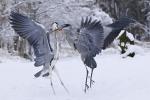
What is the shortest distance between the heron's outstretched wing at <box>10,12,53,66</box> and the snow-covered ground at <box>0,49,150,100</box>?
486 millimetres

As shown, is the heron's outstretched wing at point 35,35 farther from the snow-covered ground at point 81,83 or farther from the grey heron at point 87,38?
the snow-covered ground at point 81,83

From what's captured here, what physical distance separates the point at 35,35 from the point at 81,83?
1252 millimetres

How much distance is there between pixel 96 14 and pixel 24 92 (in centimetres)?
1269

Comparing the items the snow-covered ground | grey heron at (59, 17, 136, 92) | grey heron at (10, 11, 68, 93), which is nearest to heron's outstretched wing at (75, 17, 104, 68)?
grey heron at (59, 17, 136, 92)

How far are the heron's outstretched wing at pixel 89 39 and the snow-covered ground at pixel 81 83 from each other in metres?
0.47

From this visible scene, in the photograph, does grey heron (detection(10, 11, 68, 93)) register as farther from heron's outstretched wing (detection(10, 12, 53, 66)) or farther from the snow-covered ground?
the snow-covered ground

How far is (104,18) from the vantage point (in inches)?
736

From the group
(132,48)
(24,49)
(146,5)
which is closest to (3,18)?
(24,49)

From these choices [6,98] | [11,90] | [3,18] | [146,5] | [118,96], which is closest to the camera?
[118,96]

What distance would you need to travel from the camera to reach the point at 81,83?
22.5 feet

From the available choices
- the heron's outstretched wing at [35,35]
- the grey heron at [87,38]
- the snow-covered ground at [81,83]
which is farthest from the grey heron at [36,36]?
the snow-covered ground at [81,83]

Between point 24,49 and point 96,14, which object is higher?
point 96,14

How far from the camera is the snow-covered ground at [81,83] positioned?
19.5ft

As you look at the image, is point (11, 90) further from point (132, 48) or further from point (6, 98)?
point (132, 48)
